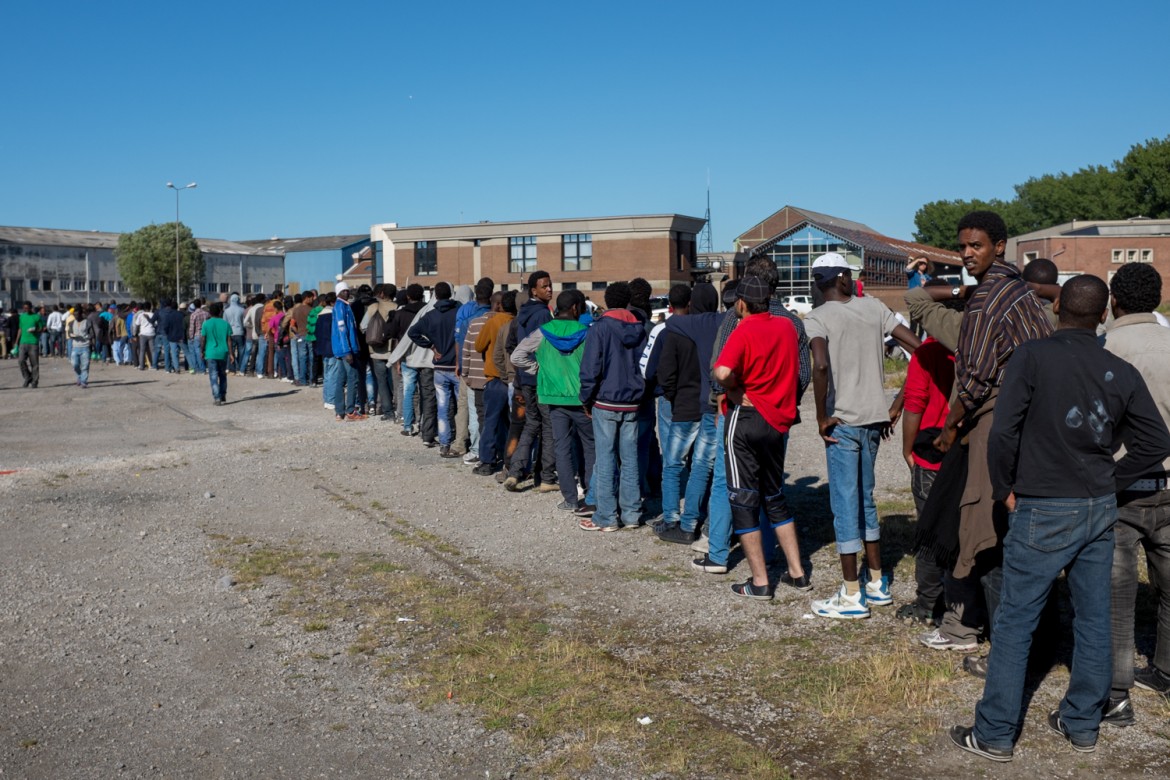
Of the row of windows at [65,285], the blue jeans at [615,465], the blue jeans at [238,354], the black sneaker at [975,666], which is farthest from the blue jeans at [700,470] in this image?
the row of windows at [65,285]

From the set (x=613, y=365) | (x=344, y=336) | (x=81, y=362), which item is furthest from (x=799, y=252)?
(x=613, y=365)

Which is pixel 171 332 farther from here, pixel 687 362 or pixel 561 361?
pixel 687 362

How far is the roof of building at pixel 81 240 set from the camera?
91.4 metres

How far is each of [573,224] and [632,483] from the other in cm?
6885

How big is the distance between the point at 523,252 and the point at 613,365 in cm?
7080

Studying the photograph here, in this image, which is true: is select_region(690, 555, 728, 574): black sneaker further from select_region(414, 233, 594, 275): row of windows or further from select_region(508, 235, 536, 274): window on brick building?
select_region(508, 235, 536, 274): window on brick building

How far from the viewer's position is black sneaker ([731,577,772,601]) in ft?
21.5

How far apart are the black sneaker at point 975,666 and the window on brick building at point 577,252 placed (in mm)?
71900

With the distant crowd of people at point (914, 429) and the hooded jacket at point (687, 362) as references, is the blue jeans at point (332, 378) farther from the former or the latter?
the hooded jacket at point (687, 362)

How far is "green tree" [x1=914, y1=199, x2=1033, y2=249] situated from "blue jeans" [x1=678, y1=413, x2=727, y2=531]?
110 metres

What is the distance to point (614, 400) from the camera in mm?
8453

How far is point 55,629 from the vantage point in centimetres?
612

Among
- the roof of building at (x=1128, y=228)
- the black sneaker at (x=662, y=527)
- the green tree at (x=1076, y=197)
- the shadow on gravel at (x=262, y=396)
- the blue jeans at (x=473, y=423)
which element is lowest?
the black sneaker at (x=662, y=527)

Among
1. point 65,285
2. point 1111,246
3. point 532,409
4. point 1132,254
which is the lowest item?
point 532,409
